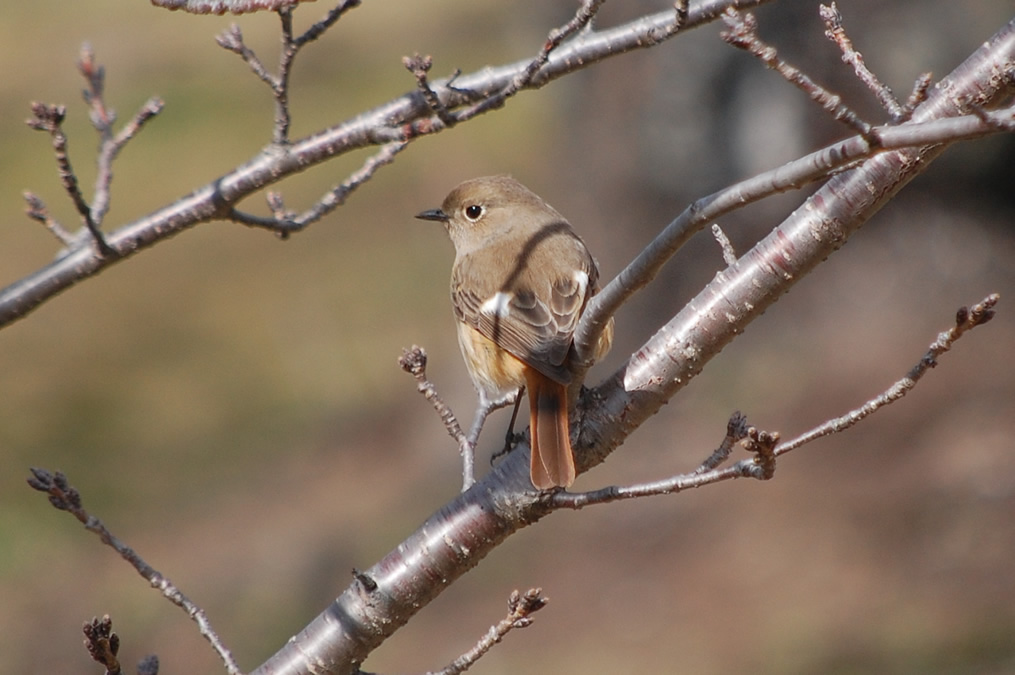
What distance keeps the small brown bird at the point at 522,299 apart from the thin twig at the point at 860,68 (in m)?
1.02

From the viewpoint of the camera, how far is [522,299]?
400 centimetres

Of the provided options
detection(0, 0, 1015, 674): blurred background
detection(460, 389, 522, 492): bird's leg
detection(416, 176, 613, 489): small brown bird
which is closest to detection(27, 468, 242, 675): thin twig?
detection(460, 389, 522, 492): bird's leg

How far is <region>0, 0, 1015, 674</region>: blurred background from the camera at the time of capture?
5.76m

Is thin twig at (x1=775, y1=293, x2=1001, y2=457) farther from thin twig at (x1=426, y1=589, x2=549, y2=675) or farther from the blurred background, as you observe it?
the blurred background

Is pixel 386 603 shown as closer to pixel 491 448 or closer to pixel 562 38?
pixel 562 38

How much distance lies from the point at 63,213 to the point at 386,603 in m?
17.5

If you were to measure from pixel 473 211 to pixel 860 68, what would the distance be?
8.92ft

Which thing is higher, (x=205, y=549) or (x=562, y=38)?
(x=205, y=549)

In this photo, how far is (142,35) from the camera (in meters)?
25.4

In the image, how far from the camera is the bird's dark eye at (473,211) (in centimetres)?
486

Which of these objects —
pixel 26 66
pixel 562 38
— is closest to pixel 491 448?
pixel 562 38

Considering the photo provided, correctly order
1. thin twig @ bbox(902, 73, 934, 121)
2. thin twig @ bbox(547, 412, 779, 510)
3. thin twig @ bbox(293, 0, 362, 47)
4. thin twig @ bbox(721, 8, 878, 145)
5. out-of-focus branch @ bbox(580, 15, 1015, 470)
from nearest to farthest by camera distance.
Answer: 1. thin twig @ bbox(721, 8, 878, 145)
2. thin twig @ bbox(902, 73, 934, 121)
3. thin twig @ bbox(547, 412, 779, 510)
4. out-of-focus branch @ bbox(580, 15, 1015, 470)
5. thin twig @ bbox(293, 0, 362, 47)

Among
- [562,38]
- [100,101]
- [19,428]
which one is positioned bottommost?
[562,38]

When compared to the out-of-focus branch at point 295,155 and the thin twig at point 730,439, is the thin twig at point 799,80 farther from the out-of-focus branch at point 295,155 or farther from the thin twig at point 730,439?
the out-of-focus branch at point 295,155
